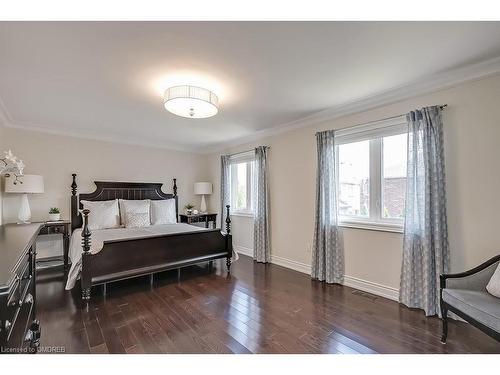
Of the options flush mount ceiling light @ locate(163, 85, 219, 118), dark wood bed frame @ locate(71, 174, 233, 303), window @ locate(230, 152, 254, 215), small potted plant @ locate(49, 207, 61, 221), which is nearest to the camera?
flush mount ceiling light @ locate(163, 85, 219, 118)

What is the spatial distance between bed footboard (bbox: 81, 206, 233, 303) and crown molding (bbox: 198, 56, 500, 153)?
2.25 metres

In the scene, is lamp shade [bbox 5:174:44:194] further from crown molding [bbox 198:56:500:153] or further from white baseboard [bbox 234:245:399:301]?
white baseboard [bbox 234:245:399:301]

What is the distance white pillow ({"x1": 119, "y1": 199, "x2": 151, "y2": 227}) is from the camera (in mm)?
4188

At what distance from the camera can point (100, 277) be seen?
8.89 ft

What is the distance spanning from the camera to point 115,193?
4547mm

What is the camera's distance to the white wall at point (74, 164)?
379cm

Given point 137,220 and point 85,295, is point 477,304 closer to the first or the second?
point 85,295

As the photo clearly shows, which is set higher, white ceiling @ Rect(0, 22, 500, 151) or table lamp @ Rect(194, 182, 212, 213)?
white ceiling @ Rect(0, 22, 500, 151)

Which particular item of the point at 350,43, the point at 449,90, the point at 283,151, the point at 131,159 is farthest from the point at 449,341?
the point at 131,159

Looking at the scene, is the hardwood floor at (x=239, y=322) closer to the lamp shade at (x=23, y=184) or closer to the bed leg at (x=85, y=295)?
the bed leg at (x=85, y=295)


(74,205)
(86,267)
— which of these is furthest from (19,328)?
(74,205)

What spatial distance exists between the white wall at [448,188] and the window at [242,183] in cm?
78

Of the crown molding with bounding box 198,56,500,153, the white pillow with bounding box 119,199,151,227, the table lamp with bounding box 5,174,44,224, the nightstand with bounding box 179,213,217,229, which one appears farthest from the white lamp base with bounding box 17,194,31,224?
the crown molding with bounding box 198,56,500,153

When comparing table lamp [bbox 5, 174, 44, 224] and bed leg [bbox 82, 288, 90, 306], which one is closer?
bed leg [bbox 82, 288, 90, 306]
